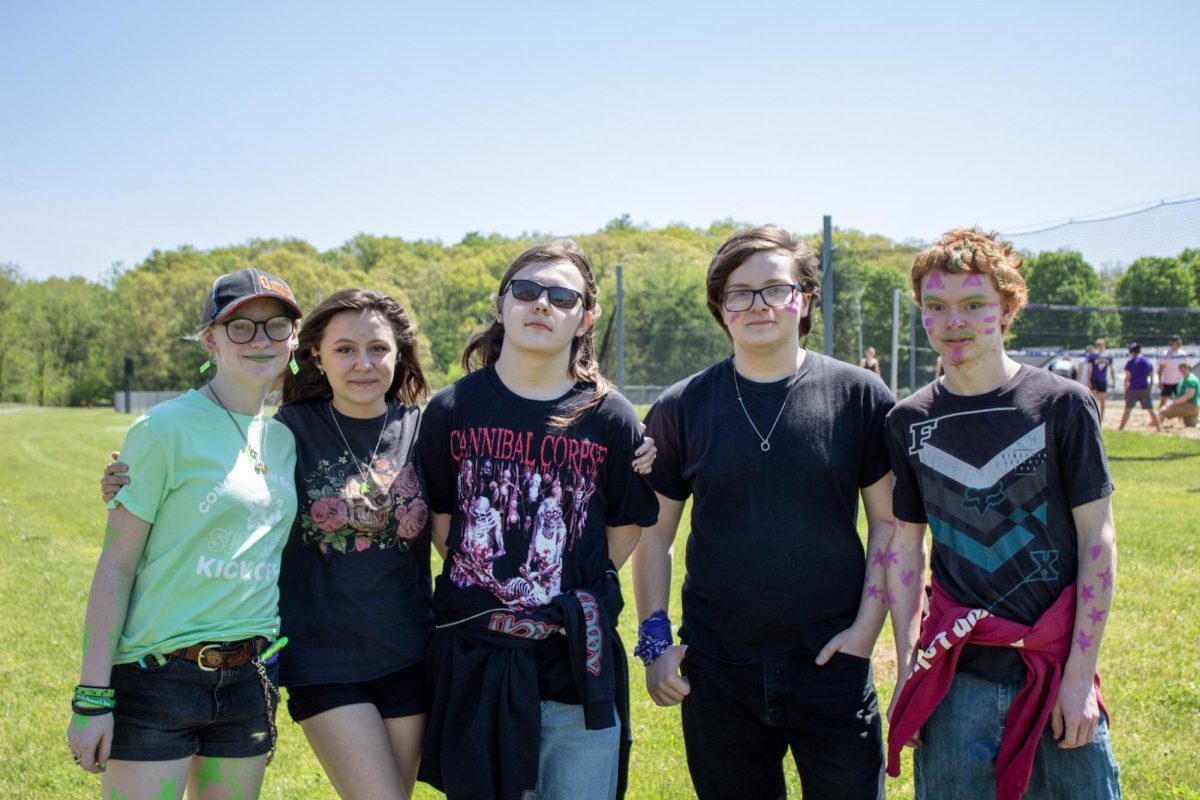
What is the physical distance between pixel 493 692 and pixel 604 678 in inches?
12.6

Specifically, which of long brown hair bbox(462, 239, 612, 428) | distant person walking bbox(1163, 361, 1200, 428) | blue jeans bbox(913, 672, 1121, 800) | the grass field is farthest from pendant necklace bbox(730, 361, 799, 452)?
distant person walking bbox(1163, 361, 1200, 428)

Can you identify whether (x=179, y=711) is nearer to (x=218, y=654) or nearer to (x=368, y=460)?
(x=218, y=654)

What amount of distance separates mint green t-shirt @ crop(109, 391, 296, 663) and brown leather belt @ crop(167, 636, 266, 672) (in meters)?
0.02

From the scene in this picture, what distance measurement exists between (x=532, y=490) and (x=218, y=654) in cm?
99

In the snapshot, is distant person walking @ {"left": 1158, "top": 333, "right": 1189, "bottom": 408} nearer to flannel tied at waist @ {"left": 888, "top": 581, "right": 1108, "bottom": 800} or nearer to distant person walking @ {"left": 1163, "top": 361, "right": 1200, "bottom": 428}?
distant person walking @ {"left": 1163, "top": 361, "right": 1200, "bottom": 428}

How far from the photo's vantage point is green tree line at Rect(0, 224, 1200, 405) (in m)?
41.6

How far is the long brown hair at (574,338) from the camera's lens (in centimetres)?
288

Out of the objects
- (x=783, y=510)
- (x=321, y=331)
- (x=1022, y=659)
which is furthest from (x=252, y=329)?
(x=1022, y=659)

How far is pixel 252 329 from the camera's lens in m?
2.83

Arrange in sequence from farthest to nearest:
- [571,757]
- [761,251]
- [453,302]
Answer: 1. [453,302]
2. [761,251]
3. [571,757]

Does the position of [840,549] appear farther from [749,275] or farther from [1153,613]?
[1153,613]

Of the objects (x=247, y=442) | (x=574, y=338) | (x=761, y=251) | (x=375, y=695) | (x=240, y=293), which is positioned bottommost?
(x=375, y=695)

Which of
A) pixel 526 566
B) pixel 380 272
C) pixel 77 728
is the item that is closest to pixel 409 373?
pixel 526 566

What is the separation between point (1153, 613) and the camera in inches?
251
